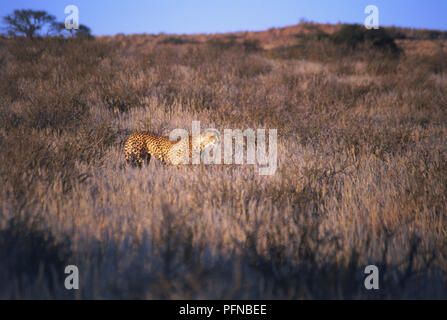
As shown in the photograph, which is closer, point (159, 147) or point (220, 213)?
point (220, 213)

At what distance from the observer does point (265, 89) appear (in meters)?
6.57

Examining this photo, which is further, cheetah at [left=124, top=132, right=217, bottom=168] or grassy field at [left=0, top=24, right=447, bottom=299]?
cheetah at [left=124, top=132, right=217, bottom=168]

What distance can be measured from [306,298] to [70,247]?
136 centimetres

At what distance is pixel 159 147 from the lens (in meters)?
3.14

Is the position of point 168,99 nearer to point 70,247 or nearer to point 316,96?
point 316,96

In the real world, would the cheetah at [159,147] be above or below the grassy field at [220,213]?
above

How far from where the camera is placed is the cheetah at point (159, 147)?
3.05m

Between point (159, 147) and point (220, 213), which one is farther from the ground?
point (159, 147)

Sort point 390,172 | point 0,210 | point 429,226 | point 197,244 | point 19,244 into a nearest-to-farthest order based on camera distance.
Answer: point 19,244 < point 197,244 < point 0,210 < point 429,226 < point 390,172

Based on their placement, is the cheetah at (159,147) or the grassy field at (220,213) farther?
the cheetah at (159,147)

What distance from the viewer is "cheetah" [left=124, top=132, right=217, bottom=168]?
3.05m

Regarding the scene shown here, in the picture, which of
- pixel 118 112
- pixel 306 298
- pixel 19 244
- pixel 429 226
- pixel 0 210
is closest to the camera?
pixel 306 298

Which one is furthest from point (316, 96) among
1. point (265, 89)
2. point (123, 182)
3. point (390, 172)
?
point (123, 182)

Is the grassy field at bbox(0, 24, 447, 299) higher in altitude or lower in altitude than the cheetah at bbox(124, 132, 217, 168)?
lower
